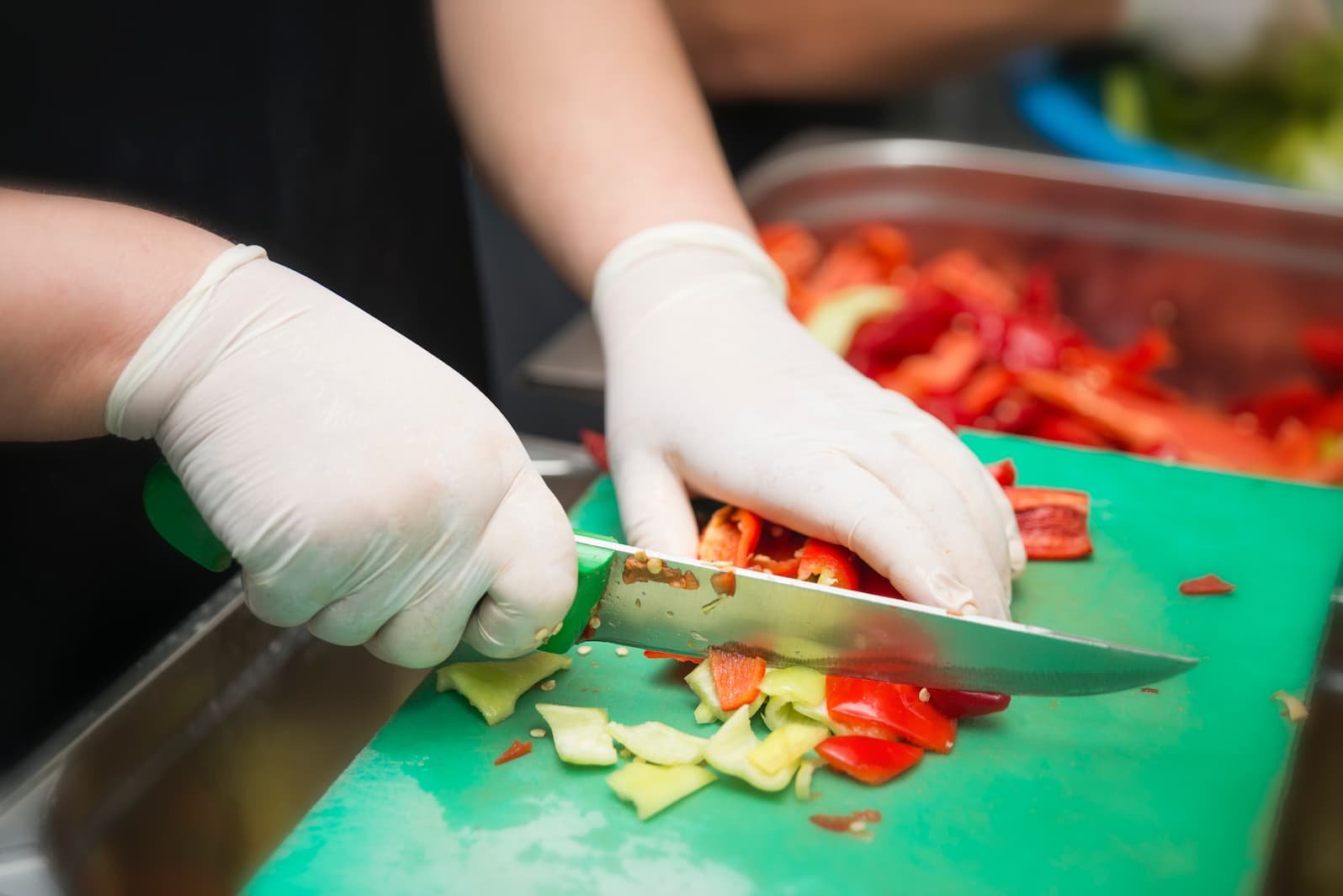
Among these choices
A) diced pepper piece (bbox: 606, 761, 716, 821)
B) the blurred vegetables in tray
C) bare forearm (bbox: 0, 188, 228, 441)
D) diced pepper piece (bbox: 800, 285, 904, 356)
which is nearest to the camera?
bare forearm (bbox: 0, 188, 228, 441)

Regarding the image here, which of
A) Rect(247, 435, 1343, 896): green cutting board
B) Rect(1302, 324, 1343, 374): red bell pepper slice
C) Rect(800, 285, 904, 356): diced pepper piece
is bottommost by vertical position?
Rect(1302, 324, 1343, 374): red bell pepper slice

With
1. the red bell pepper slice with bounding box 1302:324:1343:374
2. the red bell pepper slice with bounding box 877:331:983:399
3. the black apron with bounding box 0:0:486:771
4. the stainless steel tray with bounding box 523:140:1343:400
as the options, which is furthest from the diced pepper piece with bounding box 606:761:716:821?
the red bell pepper slice with bounding box 1302:324:1343:374

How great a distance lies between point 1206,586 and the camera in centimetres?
137

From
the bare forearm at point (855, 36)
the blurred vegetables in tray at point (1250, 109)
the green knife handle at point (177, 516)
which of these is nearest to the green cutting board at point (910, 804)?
the green knife handle at point (177, 516)

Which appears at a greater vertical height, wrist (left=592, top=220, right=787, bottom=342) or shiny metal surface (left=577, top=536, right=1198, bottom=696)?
wrist (left=592, top=220, right=787, bottom=342)

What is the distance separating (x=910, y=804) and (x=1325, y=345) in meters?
1.67

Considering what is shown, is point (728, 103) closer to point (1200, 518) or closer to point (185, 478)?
point (1200, 518)

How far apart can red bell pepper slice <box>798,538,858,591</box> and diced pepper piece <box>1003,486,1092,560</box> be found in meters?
0.28

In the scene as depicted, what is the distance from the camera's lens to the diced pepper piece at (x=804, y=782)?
110 centimetres

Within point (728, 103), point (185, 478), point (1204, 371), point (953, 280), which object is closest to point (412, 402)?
point (185, 478)

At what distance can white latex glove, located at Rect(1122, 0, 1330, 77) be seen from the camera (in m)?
2.86

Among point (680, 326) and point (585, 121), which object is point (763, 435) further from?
point (585, 121)

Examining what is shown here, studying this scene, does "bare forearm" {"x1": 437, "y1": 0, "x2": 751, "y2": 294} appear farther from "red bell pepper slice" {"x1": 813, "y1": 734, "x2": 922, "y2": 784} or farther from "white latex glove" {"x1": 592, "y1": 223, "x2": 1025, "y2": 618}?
"red bell pepper slice" {"x1": 813, "y1": 734, "x2": 922, "y2": 784}

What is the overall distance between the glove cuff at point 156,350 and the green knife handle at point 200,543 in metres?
0.08
